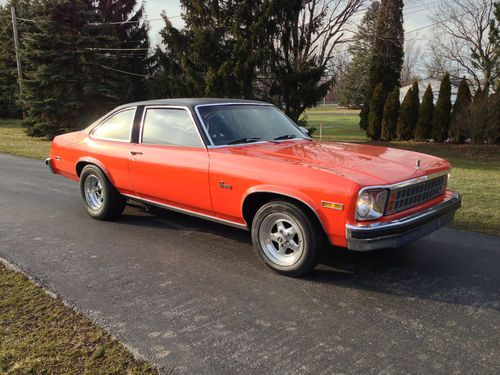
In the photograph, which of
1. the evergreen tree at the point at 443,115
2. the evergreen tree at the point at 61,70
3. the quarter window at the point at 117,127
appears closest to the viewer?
the quarter window at the point at 117,127

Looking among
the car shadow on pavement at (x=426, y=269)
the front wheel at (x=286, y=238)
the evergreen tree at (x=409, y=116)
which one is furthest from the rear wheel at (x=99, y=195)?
the evergreen tree at (x=409, y=116)

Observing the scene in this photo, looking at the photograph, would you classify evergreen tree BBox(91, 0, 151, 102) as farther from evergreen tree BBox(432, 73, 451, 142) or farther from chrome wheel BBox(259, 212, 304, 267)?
chrome wheel BBox(259, 212, 304, 267)

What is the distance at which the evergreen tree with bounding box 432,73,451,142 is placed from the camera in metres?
16.9

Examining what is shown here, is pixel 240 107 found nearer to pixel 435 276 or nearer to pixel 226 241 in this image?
pixel 226 241

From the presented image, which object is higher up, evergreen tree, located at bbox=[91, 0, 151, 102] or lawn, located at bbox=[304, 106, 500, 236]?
evergreen tree, located at bbox=[91, 0, 151, 102]

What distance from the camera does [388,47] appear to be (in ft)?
82.4

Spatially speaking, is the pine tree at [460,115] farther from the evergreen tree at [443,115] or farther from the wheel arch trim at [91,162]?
the wheel arch trim at [91,162]

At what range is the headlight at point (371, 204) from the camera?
3.51 m

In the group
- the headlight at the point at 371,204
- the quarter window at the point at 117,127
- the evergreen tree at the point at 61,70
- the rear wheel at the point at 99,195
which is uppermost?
the evergreen tree at the point at 61,70

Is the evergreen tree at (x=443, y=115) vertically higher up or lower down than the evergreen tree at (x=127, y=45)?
lower down

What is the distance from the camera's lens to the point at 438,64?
112 ft

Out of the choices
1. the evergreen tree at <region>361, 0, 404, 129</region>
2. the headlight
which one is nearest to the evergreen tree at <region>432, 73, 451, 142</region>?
the evergreen tree at <region>361, 0, 404, 129</region>

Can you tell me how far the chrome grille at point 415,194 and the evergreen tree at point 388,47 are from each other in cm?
2173

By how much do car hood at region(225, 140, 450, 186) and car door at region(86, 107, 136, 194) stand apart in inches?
64.1
